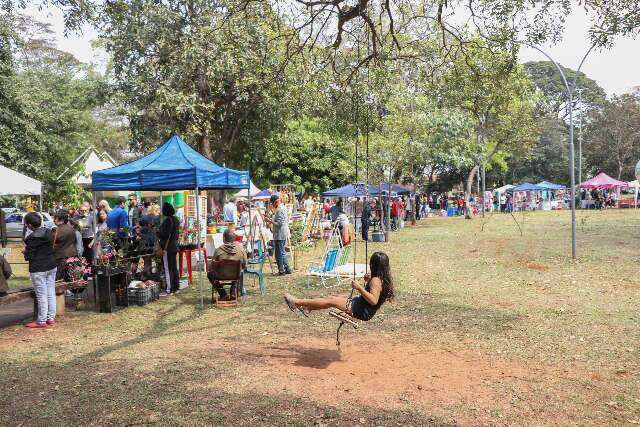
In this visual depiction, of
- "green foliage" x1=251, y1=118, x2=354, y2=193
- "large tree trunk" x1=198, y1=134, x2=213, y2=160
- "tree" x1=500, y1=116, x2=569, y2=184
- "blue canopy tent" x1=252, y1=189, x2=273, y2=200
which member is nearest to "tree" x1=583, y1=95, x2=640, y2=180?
"tree" x1=500, y1=116, x2=569, y2=184

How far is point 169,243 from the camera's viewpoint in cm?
1012

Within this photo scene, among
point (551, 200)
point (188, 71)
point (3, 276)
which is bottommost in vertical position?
point (3, 276)

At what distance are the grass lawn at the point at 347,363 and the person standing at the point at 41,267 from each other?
1.01 feet

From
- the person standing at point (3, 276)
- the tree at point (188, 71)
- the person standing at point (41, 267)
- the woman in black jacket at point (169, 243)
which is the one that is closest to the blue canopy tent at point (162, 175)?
the woman in black jacket at point (169, 243)

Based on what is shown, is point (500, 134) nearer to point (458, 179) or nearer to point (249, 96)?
point (458, 179)

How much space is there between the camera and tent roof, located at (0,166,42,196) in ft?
48.4

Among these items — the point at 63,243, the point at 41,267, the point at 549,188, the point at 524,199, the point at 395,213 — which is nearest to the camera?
the point at 41,267

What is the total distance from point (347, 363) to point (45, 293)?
464cm

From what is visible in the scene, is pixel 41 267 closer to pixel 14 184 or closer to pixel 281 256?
pixel 281 256

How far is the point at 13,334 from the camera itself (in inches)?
303

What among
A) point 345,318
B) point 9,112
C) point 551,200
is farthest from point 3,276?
point 551,200

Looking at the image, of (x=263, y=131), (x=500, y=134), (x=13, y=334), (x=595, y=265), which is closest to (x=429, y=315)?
(x=13, y=334)

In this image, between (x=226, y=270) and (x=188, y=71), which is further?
(x=188, y=71)

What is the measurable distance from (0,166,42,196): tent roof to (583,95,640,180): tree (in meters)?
51.3
